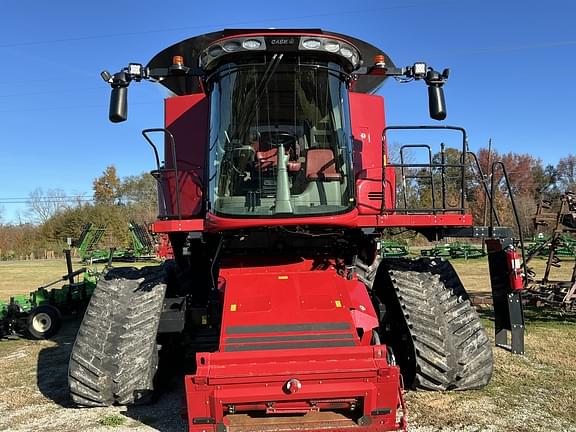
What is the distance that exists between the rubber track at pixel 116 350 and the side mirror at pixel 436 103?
3358mm

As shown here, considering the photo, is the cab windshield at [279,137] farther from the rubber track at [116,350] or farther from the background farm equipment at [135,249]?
the background farm equipment at [135,249]

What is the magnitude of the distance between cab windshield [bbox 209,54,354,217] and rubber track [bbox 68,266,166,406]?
1.33 meters

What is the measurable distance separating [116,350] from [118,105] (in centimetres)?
234

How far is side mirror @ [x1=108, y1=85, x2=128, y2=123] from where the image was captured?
5016mm

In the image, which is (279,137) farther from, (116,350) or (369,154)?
(116,350)

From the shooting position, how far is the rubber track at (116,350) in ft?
15.9

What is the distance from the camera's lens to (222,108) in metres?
5.07

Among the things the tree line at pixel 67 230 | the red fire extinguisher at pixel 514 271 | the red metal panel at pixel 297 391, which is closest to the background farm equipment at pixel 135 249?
the tree line at pixel 67 230

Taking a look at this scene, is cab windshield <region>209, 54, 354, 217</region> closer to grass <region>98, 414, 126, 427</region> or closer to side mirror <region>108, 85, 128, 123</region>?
side mirror <region>108, 85, 128, 123</region>

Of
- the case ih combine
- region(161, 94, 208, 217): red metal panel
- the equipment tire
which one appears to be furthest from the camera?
the equipment tire

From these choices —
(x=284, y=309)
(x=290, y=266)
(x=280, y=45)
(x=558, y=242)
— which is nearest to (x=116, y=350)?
(x=284, y=309)

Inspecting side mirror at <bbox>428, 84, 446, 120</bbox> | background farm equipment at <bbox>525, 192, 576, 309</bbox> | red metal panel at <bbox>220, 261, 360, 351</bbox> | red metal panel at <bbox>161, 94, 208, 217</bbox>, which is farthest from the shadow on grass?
background farm equipment at <bbox>525, 192, 576, 309</bbox>

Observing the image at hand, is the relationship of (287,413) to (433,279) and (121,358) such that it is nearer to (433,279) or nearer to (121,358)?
(121,358)

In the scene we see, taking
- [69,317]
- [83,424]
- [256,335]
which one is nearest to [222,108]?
[256,335]
